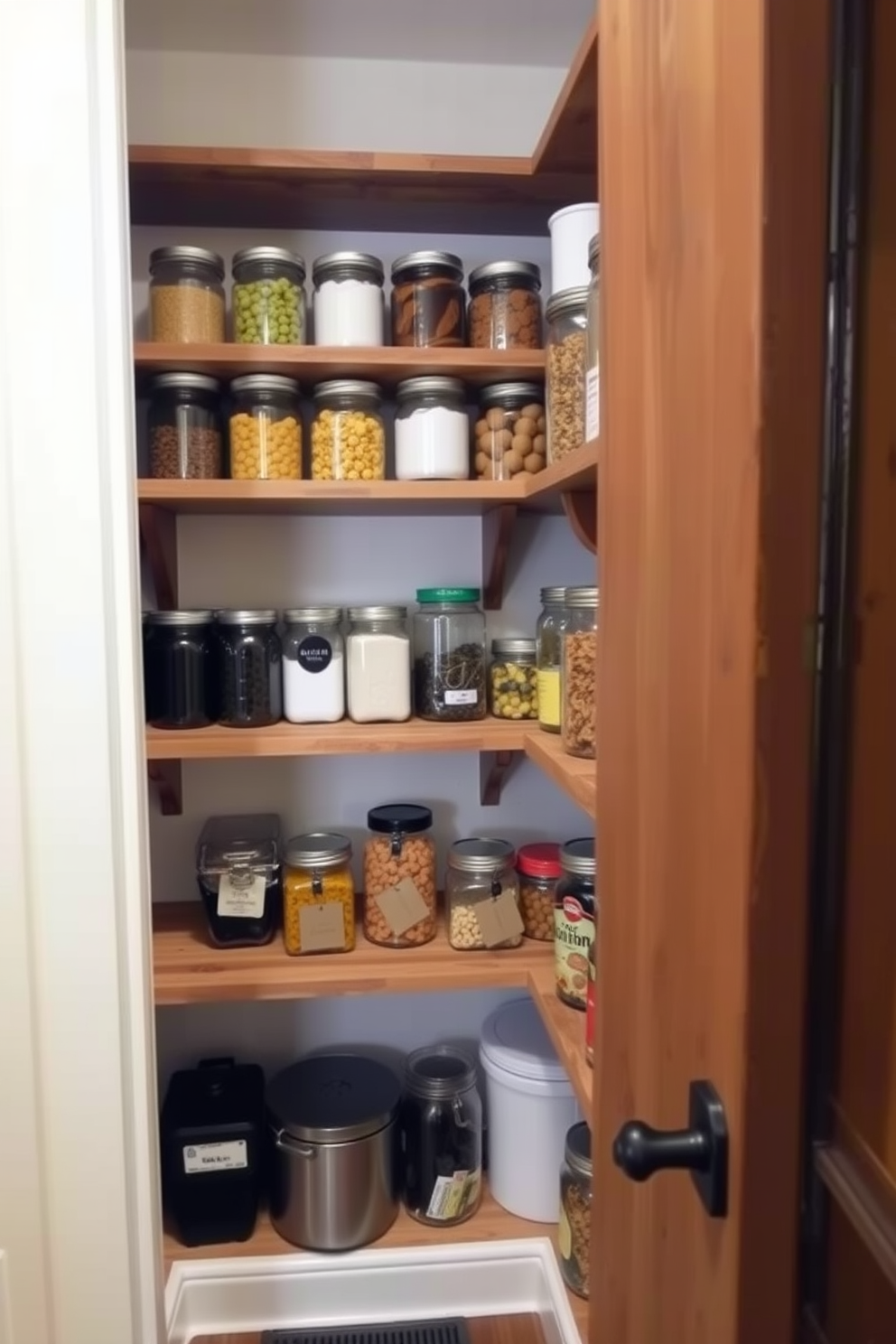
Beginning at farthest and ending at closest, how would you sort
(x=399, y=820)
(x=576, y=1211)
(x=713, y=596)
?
(x=399, y=820) → (x=576, y=1211) → (x=713, y=596)

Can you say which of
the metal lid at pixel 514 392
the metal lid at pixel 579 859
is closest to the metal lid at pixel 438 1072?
the metal lid at pixel 579 859

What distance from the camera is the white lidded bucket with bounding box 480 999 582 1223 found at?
1361 mm

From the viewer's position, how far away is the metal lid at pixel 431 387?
1.28 m

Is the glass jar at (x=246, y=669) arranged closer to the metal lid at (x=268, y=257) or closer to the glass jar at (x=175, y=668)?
the glass jar at (x=175, y=668)

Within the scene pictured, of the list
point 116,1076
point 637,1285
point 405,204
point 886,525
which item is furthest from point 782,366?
point 405,204

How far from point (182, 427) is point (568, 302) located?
555 mm

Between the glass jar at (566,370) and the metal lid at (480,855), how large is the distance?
591 millimetres

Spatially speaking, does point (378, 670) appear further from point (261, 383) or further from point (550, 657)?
point (261, 383)

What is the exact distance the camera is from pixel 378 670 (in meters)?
1.32

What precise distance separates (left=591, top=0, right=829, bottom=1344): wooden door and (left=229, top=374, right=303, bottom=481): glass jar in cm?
67

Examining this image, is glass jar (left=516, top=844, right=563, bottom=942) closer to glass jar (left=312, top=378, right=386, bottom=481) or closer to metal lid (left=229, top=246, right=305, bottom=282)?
glass jar (left=312, top=378, right=386, bottom=481)

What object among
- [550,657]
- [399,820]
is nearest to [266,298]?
[550,657]

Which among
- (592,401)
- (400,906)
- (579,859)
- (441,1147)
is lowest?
(441,1147)

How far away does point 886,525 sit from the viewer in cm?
43
